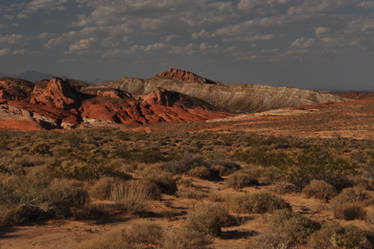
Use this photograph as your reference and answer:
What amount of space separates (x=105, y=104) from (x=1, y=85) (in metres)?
30.1

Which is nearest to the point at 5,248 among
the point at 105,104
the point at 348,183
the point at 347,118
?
the point at 348,183

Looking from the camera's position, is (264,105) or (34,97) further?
(264,105)

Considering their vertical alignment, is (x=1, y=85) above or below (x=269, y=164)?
above

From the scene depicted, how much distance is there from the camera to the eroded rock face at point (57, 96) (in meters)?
63.8

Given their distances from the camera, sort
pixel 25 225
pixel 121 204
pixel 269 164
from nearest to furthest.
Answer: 1. pixel 25 225
2. pixel 121 204
3. pixel 269 164

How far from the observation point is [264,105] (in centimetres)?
8994

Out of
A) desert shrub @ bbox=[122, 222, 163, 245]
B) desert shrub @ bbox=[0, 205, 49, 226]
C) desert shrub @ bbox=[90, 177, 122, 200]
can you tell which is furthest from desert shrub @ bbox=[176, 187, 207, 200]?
desert shrub @ bbox=[0, 205, 49, 226]

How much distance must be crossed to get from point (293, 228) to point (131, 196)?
4.11 m

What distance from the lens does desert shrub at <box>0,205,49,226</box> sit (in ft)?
19.1

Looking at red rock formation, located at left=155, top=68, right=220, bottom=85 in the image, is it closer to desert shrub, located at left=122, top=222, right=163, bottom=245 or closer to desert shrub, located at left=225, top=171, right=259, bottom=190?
desert shrub, located at left=225, top=171, right=259, bottom=190

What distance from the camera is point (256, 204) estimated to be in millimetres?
7336

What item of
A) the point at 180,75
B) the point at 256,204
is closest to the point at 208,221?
the point at 256,204

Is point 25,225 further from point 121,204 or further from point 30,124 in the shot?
point 30,124

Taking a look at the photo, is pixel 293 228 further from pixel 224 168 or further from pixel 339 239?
pixel 224 168
